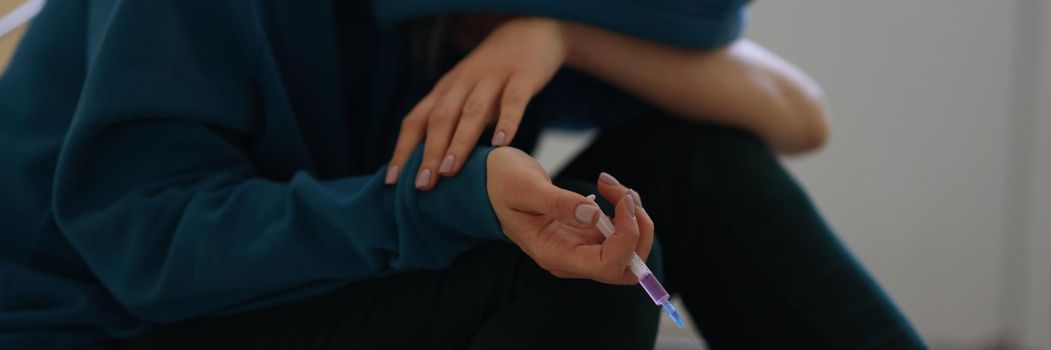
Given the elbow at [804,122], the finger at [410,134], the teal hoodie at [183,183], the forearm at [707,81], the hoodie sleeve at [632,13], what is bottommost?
the elbow at [804,122]

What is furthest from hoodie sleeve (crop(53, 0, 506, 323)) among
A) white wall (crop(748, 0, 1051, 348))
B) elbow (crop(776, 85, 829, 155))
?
white wall (crop(748, 0, 1051, 348))

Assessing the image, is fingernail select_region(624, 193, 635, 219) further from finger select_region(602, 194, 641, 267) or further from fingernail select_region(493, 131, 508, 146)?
fingernail select_region(493, 131, 508, 146)

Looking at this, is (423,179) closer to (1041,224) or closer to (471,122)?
(471,122)

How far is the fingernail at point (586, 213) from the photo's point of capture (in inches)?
16.4

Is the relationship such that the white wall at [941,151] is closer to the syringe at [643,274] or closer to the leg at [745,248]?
the leg at [745,248]

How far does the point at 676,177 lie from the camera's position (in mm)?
700

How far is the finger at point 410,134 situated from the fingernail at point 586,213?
0.43ft

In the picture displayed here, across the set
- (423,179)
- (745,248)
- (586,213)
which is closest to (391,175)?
(423,179)

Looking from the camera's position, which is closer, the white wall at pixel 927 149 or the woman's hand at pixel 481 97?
the woman's hand at pixel 481 97

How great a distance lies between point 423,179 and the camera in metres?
0.50

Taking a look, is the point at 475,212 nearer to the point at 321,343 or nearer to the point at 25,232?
the point at 321,343

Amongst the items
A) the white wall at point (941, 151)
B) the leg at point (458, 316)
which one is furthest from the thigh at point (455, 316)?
the white wall at point (941, 151)

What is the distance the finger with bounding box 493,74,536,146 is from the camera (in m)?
0.54

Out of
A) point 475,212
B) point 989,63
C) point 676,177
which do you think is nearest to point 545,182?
point 475,212
